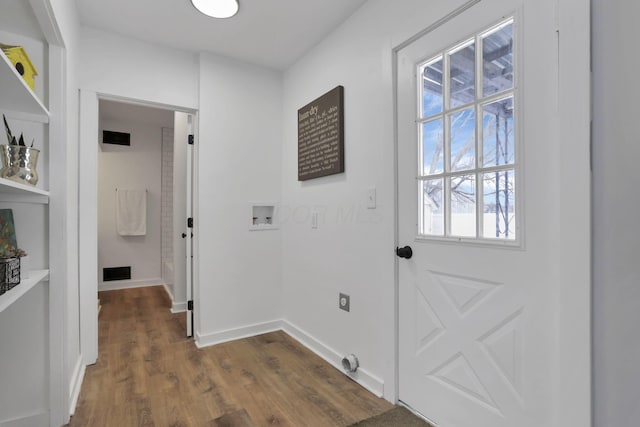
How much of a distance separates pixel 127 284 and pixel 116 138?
211 cm

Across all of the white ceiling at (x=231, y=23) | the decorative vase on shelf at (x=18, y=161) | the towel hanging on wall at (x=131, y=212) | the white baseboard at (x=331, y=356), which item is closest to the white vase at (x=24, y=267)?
the decorative vase on shelf at (x=18, y=161)

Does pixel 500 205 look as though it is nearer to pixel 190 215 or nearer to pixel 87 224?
pixel 190 215

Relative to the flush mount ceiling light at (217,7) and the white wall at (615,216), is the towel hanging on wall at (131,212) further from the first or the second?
the white wall at (615,216)

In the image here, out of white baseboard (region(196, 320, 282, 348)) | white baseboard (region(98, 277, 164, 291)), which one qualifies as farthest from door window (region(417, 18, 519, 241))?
white baseboard (region(98, 277, 164, 291))

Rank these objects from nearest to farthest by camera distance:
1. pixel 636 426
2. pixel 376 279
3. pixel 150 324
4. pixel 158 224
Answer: pixel 636 426 → pixel 376 279 → pixel 150 324 → pixel 158 224

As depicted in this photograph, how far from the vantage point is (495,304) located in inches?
52.8

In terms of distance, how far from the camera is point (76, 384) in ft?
6.25

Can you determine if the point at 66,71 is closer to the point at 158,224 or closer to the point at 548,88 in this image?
the point at 548,88

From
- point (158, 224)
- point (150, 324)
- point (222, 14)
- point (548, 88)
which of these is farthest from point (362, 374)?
point (158, 224)

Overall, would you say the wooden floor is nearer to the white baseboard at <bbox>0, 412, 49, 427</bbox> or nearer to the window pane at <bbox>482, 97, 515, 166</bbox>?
the white baseboard at <bbox>0, 412, 49, 427</bbox>

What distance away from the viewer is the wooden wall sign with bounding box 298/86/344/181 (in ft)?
7.32

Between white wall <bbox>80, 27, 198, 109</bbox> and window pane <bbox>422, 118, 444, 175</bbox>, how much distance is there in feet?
6.24

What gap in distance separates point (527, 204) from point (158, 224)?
5.01 meters

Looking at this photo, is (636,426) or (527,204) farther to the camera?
(527,204)
